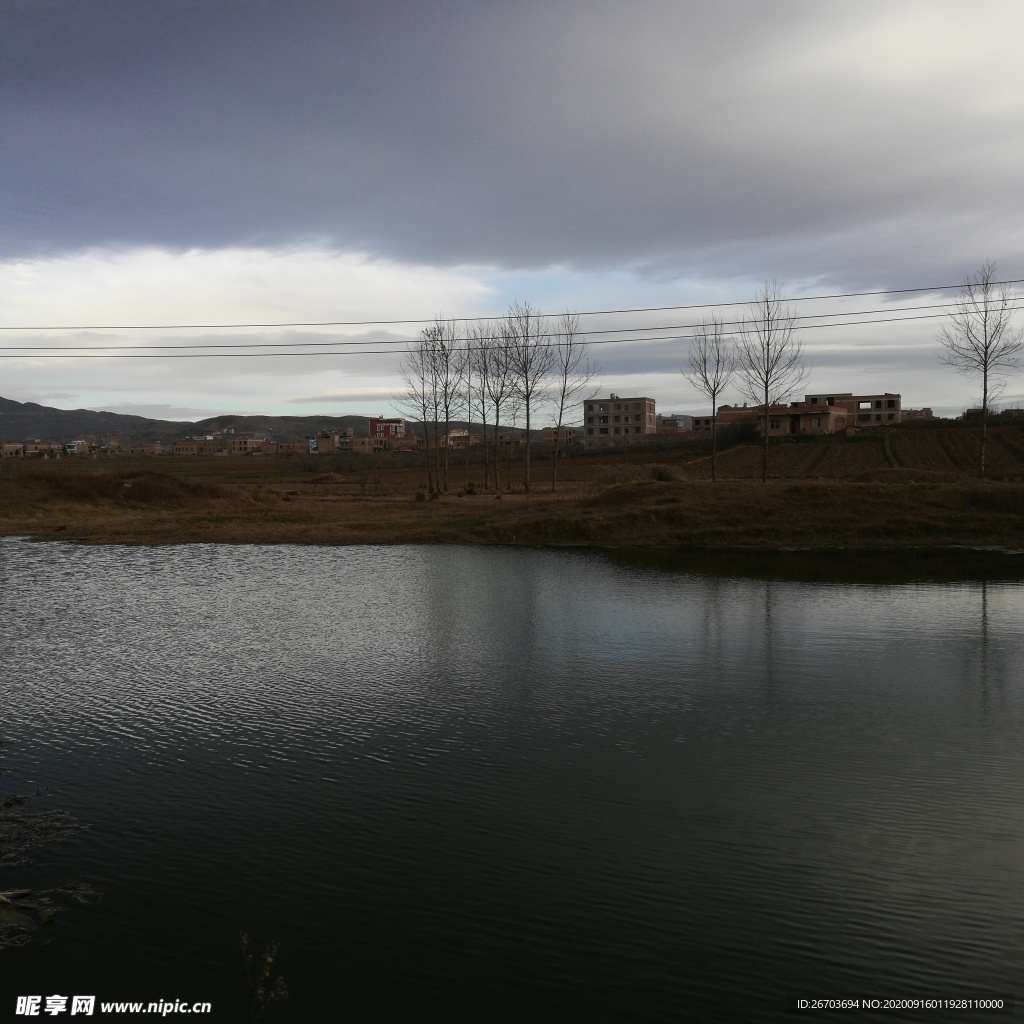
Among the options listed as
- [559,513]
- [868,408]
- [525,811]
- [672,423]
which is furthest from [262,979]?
[672,423]

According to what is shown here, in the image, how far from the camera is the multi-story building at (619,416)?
143750 millimetres

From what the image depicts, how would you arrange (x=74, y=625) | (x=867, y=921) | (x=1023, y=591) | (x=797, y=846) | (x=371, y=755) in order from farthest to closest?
(x=1023, y=591), (x=74, y=625), (x=371, y=755), (x=797, y=846), (x=867, y=921)

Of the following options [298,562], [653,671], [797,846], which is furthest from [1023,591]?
[298,562]

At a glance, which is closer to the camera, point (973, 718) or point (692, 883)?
point (692, 883)

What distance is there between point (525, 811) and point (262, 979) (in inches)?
125

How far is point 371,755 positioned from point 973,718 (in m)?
7.32

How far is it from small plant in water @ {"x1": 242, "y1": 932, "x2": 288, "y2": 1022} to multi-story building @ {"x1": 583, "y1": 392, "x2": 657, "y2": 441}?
138 meters

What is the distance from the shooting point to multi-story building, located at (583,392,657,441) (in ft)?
472

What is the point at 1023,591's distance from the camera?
21609 mm

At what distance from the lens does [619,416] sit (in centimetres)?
14512

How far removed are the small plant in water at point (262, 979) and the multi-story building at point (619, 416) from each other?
137755 millimetres

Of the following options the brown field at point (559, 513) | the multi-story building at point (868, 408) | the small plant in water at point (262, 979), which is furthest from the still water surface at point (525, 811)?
the multi-story building at point (868, 408)

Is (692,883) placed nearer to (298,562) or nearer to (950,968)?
(950,968)

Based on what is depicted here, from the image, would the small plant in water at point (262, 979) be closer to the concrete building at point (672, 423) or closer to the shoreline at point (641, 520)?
the shoreline at point (641, 520)
